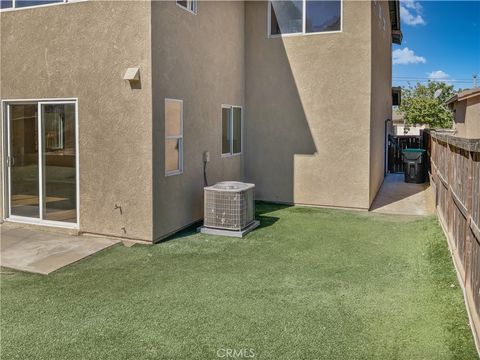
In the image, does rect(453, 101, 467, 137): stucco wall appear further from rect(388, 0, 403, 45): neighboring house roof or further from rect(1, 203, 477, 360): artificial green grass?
rect(1, 203, 477, 360): artificial green grass

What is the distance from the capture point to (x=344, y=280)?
598 centimetres

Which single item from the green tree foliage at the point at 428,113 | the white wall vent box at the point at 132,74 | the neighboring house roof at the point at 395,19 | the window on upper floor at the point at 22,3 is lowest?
the white wall vent box at the point at 132,74

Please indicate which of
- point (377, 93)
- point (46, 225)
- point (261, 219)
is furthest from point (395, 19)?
point (46, 225)

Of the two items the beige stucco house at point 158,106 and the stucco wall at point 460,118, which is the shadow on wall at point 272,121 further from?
the stucco wall at point 460,118

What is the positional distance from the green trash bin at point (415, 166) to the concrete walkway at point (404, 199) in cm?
42

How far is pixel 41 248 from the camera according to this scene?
24.1 ft

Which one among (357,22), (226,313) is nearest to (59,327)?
(226,313)

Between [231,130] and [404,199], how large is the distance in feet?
18.1

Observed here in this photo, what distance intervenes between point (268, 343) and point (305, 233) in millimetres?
4472

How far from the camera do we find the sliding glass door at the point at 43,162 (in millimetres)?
8250

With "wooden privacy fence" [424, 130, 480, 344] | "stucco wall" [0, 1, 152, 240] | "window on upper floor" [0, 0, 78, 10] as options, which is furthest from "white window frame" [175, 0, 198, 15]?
"wooden privacy fence" [424, 130, 480, 344]

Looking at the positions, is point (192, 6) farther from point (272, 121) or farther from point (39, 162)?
point (39, 162)

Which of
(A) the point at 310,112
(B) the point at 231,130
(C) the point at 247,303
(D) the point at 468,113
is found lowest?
(C) the point at 247,303

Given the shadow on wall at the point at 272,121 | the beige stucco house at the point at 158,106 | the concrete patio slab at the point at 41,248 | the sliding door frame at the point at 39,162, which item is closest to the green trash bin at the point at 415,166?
the beige stucco house at the point at 158,106
